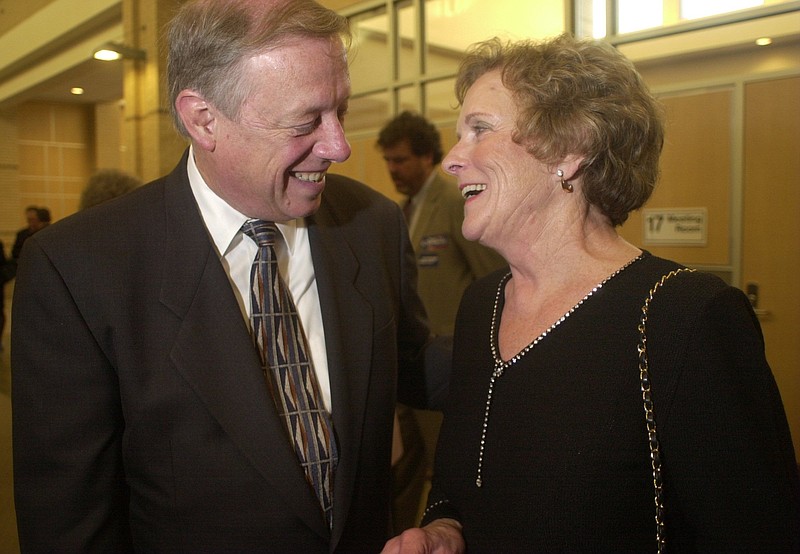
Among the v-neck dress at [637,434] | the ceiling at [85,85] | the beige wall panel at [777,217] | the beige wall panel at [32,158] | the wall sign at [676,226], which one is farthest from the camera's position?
the beige wall panel at [32,158]

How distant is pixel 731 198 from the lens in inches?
141

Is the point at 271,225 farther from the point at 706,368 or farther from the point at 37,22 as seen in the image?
the point at 37,22

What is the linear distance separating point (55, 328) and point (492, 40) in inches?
44.4

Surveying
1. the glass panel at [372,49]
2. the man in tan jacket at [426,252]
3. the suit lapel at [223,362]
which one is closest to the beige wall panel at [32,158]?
the glass panel at [372,49]

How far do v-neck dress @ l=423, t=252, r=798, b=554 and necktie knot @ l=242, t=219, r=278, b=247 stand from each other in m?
0.59

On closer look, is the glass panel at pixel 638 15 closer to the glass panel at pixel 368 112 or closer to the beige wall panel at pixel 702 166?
A: the beige wall panel at pixel 702 166

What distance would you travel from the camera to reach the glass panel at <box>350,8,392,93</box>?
5.55 meters

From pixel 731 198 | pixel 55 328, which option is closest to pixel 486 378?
pixel 55 328

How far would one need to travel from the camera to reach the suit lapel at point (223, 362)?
4.27 ft

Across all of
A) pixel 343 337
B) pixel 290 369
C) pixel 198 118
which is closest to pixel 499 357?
pixel 343 337

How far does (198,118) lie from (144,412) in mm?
631

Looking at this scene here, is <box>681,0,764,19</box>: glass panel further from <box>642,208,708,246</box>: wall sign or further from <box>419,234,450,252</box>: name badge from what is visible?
<box>419,234,450,252</box>: name badge

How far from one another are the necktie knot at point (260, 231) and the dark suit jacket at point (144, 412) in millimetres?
108

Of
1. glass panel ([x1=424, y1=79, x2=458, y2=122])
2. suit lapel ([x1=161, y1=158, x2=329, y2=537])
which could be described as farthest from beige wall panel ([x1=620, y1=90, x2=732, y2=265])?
suit lapel ([x1=161, y1=158, x2=329, y2=537])
